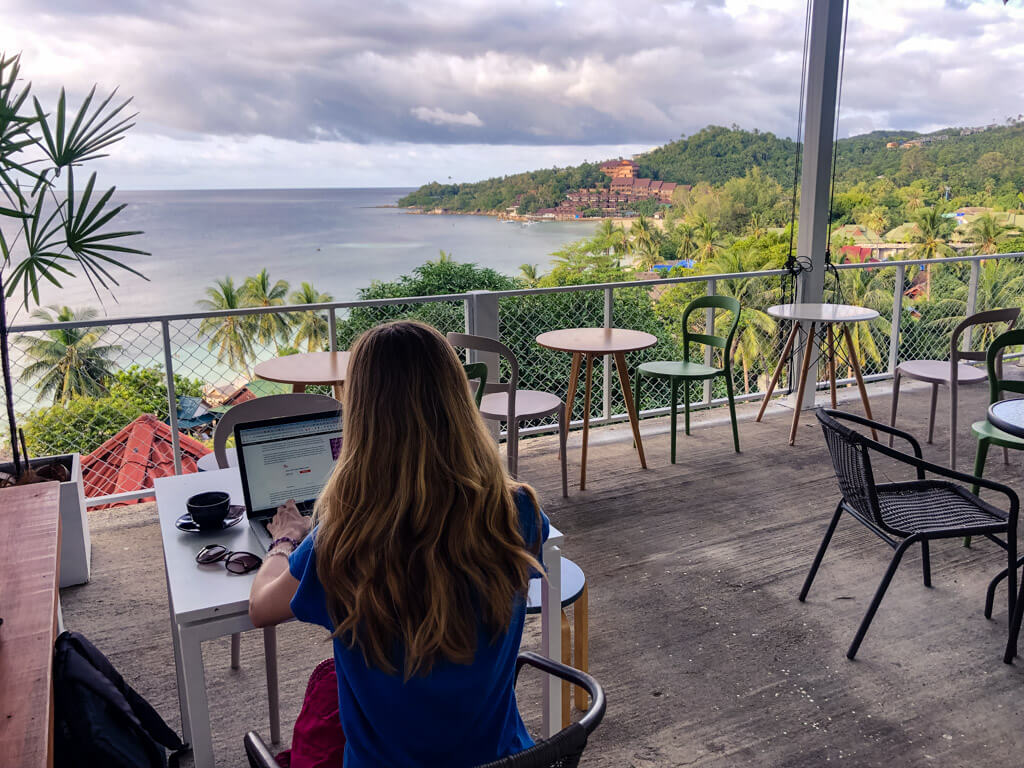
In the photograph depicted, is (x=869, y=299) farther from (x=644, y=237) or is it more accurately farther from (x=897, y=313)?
(x=897, y=313)

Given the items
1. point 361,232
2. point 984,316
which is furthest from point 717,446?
point 361,232

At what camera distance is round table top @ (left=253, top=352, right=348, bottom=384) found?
336cm

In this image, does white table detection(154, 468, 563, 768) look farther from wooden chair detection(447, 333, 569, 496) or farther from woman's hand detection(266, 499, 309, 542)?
wooden chair detection(447, 333, 569, 496)

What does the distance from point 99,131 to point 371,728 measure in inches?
104

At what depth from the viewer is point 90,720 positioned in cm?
135

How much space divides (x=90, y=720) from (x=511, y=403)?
2.26 metres

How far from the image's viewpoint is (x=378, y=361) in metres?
1.05

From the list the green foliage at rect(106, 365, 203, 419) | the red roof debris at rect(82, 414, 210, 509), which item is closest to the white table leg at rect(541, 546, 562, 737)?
the red roof debris at rect(82, 414, 210, 509)

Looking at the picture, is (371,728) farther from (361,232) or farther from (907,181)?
(361,232)

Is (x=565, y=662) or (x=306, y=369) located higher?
(x=306, y=369)

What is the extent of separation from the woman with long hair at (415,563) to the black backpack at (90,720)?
1.73ft

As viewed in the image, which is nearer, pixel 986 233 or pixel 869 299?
pixel 869 299

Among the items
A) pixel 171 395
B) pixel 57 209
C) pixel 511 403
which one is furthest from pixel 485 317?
pixel 57 209

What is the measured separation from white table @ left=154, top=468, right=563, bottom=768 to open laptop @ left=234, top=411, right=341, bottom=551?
0.22ft
